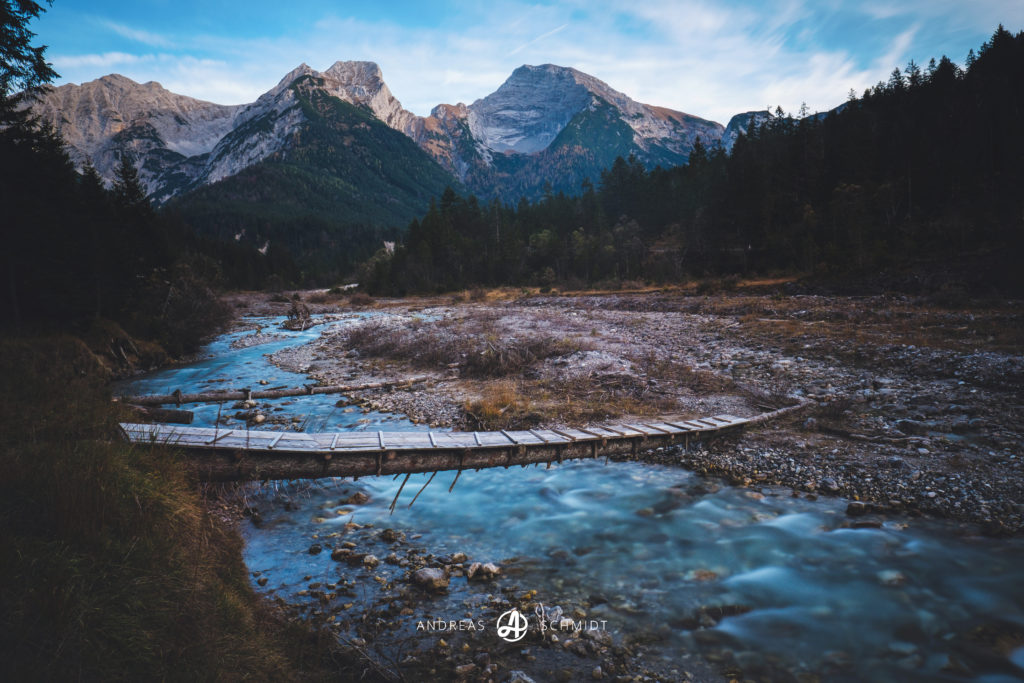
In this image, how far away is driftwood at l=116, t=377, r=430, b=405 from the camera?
13810mm

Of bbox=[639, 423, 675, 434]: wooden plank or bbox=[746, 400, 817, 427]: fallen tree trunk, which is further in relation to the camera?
bbox=[746, 400, 817, 427]: fallen tree trunk

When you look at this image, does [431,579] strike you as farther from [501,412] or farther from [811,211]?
[811,211]

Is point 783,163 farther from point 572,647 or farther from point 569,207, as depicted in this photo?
point 572,647

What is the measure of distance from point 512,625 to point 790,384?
13443mm

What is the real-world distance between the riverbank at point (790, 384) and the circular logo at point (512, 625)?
5.85 m

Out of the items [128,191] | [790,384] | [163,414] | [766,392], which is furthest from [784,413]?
[128,191]

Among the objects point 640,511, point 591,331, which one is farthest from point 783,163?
point 640,511

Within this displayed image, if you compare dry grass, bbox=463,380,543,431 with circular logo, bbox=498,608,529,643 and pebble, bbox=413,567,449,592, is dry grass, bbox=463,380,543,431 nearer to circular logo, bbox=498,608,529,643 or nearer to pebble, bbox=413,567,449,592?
pebble, bbox=413,567,449,592

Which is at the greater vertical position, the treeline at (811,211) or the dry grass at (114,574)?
the treeline at (811,211)

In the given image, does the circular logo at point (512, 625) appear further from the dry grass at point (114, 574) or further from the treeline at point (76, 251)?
the treeline at point (76, 251)

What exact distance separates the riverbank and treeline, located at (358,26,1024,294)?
19539 mm

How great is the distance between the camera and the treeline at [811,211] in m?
44.6

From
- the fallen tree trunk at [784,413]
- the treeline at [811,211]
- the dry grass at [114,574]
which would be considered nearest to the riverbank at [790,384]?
the fallen tree trunk at [784,413]

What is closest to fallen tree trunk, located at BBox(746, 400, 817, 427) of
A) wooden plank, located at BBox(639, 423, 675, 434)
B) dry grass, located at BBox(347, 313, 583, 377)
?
wooden plank, located at BBox(639, 423, 675, 434)
